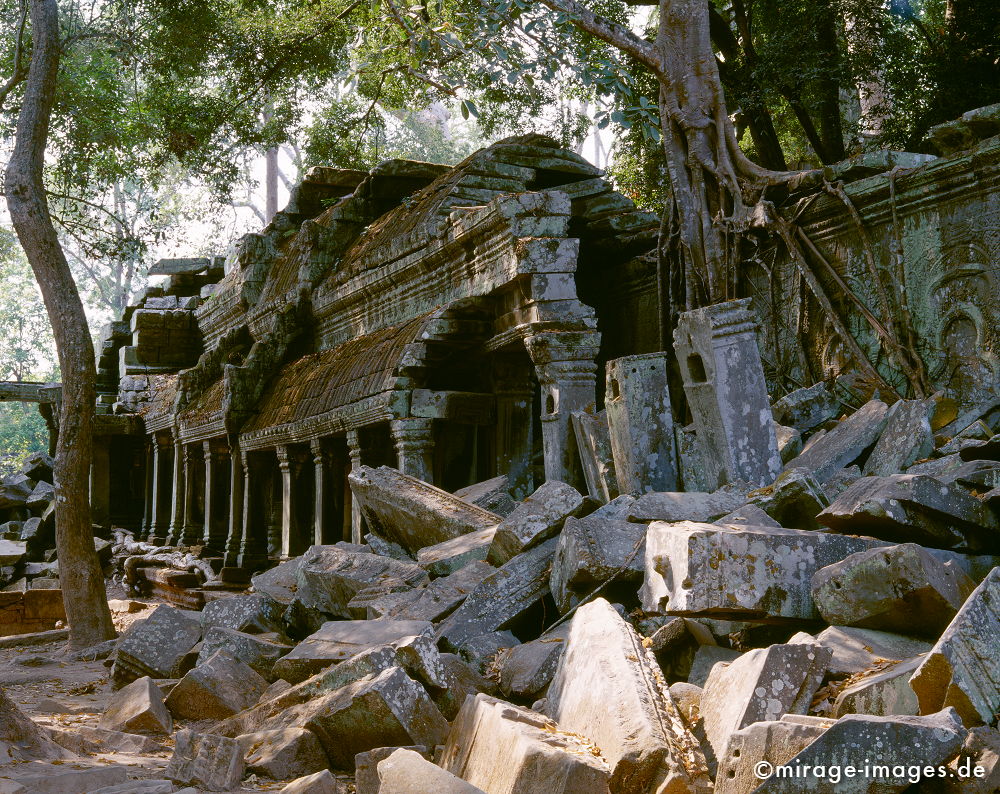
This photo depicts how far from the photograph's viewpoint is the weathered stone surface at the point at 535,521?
5.27m

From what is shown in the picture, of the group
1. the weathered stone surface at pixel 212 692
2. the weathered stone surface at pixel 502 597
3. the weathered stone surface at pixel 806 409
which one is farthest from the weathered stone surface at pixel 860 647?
the weathered stone surface at pixel 806 409

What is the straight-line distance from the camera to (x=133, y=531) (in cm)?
1905

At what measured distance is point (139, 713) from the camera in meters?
4.60

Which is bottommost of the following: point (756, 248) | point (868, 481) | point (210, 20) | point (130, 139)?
point (868, 481)

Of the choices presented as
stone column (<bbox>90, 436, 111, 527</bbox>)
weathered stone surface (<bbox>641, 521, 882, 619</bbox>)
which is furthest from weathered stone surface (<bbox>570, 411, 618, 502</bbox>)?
stone column (<bbox>90, 436, 111, 527</bbox>)

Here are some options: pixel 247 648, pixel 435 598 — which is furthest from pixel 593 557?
pixel 247 648

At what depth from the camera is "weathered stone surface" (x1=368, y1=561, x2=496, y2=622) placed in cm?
521

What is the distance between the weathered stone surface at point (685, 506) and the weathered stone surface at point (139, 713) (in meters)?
2.48

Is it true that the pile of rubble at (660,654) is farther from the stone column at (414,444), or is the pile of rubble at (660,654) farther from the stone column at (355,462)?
the stone column at (355,462)

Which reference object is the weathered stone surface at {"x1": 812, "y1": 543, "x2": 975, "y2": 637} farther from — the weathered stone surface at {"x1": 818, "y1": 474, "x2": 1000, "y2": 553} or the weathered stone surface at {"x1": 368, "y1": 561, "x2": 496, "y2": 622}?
the weathered stone surface at {"x1": 368, "y1": 561, "x2": 496, "y2": 622}

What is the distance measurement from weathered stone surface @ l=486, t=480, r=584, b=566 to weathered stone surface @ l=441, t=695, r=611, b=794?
1901mm

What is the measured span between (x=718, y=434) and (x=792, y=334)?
215cm

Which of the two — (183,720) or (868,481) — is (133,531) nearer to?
(183,720)

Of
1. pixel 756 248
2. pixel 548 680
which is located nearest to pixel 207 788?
pixel 548 680
